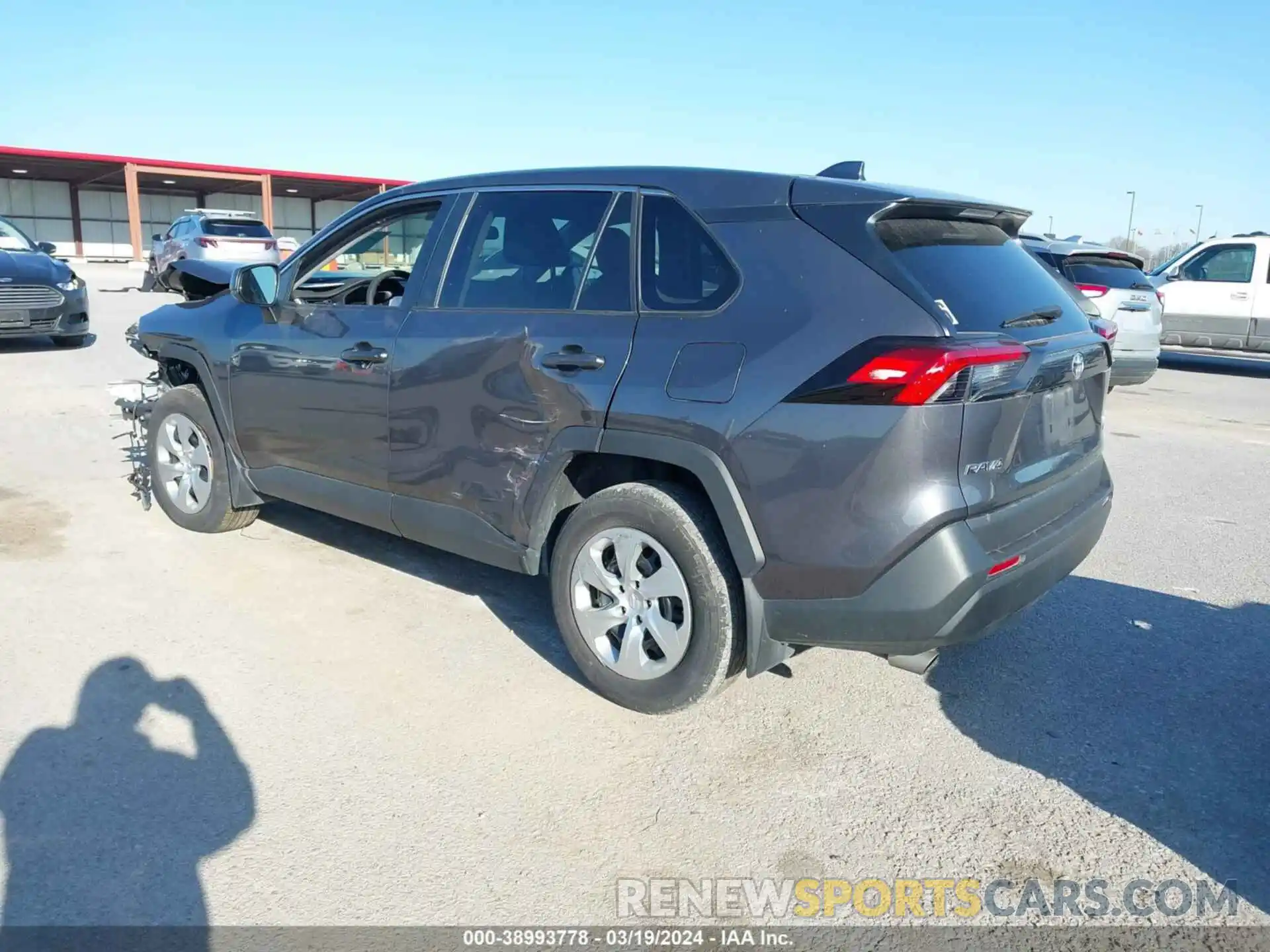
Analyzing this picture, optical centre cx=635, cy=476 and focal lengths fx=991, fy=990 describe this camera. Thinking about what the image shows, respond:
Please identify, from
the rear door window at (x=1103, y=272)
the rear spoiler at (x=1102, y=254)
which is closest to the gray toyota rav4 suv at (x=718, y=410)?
the rear spoiler at (x=1102, y=254)

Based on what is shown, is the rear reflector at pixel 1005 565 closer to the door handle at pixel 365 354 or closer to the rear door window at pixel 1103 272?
the door handle at pixel 365 354

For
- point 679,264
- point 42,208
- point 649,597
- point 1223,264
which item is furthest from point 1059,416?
point 42,208

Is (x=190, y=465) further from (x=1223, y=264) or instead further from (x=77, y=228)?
(x=77, y=228)

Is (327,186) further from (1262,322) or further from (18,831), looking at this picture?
(18,831)

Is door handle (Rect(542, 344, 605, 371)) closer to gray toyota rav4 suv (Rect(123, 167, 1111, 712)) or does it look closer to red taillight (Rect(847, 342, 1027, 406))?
gray toyota rav4 suv (Rect(123, 167, 1111, 712))

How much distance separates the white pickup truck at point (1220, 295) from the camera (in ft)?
47.4

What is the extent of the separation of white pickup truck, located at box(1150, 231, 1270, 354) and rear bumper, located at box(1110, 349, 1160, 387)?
13.1 ft

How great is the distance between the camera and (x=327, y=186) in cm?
4616

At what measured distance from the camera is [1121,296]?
36.7 feet

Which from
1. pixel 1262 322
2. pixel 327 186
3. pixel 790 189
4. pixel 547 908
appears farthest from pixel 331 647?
pixel 327 186

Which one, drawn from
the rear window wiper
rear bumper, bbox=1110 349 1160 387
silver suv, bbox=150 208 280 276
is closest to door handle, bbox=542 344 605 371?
the rear window wiper

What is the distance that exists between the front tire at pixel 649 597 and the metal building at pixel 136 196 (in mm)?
41049

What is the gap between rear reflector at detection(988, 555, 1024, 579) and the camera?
297 centimetres

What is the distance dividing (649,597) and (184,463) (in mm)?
3233
